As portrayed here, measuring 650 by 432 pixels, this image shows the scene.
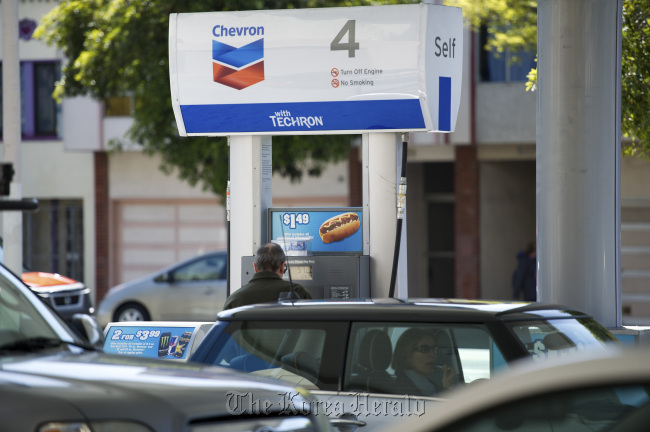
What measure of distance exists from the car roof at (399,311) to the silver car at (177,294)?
14.0 m

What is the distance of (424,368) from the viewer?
16.9 ft

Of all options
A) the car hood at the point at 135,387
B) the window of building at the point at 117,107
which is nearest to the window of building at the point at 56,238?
the window of building at the point at 117,107

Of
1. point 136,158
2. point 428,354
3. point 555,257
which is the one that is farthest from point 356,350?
point 136,158

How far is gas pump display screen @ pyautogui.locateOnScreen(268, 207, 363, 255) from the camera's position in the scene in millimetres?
9344

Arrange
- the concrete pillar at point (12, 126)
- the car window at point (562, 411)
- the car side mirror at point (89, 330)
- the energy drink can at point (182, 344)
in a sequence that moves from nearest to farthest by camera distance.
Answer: the car window at point (562, 411) < the car side mirror at point (89, 330) < the energy drink can at point (182, 344) < the concrete pillar at point (12, 126)

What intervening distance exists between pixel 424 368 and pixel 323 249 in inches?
172

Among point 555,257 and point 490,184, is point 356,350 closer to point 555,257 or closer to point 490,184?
point 555,257

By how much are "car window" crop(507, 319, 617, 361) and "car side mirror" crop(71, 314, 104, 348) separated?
6.30ft

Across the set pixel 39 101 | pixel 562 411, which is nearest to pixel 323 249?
pixel 562 411

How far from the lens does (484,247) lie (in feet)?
77.7

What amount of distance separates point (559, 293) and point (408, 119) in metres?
1.89

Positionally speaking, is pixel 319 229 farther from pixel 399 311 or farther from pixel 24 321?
pixel 24 321

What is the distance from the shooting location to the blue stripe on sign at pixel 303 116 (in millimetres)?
8812

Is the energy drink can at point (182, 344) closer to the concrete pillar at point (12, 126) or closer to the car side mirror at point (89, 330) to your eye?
the car side mirror at point (89, 330)
